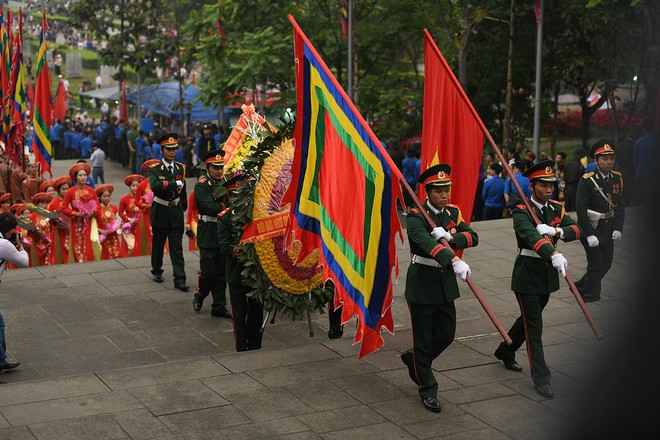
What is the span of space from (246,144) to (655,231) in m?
7.18

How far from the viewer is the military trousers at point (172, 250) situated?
35.7ft

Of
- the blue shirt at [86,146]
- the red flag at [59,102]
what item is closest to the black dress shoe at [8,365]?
the red flag at [59,102]

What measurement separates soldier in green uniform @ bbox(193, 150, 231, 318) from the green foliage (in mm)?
1488

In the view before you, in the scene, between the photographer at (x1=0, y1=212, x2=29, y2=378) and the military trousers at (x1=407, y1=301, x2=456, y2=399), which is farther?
the photographer at (x1=0, y1=212, x2=29, y2=378)

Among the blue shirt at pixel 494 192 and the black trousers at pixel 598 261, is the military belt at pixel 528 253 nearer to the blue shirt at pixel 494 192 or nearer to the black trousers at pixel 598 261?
the black trousers at pixel 598 261

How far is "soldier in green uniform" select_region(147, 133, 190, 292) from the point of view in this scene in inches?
425

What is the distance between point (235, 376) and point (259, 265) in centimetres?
117

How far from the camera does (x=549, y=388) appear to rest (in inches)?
272

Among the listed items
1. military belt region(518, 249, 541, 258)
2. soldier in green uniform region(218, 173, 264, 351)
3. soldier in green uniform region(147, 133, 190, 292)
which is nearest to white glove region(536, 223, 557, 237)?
military belt region(518, 249, 541, 258)

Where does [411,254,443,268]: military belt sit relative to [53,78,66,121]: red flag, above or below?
below

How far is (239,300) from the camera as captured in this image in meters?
8.47

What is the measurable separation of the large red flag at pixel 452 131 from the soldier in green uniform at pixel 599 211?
218cm

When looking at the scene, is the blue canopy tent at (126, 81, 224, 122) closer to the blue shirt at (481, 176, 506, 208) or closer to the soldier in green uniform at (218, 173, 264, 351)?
the blue shirt at (481, 176, 506, 208)

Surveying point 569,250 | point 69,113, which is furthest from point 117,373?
point 69,113
